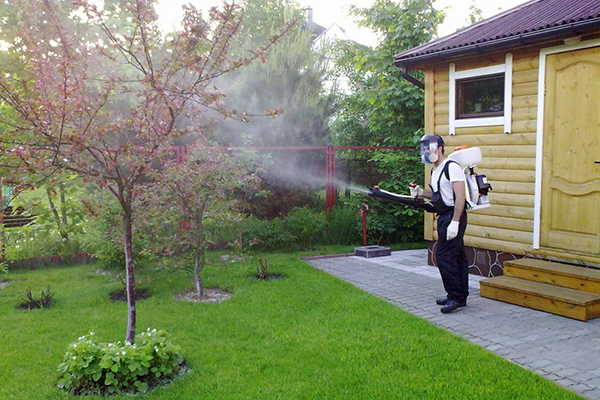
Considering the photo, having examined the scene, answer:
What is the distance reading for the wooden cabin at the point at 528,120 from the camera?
20.4ft

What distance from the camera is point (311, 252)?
987cm

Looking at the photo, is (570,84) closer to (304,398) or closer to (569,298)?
(569,298)

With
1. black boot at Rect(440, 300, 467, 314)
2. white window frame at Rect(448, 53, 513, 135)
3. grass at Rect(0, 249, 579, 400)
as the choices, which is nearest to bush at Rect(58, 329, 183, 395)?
grass at Rect(0, 249, 579, 400)

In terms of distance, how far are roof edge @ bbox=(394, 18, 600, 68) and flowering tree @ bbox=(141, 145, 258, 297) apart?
11.3ft

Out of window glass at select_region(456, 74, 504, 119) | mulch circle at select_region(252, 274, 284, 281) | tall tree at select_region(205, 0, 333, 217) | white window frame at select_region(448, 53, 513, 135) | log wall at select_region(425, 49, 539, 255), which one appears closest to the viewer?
log wall at select_region(425, 49, 539, 255)

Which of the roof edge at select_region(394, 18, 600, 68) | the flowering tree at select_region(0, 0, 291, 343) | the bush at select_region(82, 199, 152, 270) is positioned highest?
the roof edge at select_region(394, 18, 600, 68)

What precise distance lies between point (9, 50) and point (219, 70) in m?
7.23

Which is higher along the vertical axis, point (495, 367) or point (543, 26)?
point (543, 26)

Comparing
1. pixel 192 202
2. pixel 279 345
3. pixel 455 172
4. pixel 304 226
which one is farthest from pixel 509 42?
pixel 304 226

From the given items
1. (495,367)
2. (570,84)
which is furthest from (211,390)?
(570,84)

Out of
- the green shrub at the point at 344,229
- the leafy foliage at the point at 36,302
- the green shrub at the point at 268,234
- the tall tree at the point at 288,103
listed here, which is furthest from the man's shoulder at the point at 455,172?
the tall tree at the point at 288,103

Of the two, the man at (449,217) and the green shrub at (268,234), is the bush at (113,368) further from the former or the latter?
the green shrub at (268,234)

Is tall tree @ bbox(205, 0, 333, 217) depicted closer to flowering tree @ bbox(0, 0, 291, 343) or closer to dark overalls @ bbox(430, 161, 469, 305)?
dark overalls @ bbox(430, 161, 469, 305)

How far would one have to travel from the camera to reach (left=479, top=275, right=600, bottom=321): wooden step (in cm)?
533
